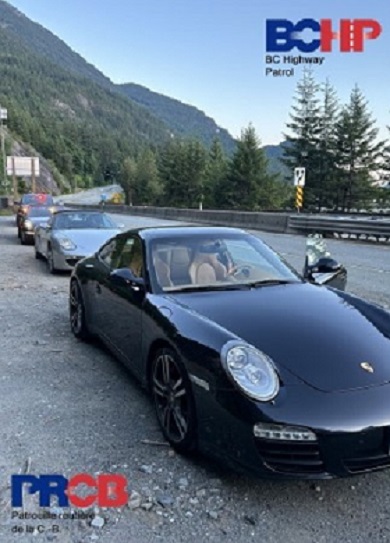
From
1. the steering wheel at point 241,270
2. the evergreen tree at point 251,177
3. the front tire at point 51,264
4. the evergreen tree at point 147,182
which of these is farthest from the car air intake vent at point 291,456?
the evergreen tree at point 147,182

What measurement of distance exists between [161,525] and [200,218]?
3078 cm

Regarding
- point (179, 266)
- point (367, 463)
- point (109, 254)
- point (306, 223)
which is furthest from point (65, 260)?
point (306, 223)

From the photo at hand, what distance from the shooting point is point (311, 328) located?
3281 mm

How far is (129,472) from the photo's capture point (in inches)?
122

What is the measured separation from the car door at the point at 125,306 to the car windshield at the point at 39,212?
40.8 ft

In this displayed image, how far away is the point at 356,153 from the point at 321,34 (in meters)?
42.2

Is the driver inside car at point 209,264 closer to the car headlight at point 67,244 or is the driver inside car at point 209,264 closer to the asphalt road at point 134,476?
the asphalt road at point 134,476

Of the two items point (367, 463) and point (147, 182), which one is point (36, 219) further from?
point (147, 182)

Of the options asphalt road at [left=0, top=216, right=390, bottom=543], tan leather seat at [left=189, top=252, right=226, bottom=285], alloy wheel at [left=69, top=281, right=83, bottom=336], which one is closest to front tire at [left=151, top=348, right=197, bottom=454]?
asphalt road at [left=0, top=216, right=390, bottom=543]

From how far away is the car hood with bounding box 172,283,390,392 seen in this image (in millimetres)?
2855

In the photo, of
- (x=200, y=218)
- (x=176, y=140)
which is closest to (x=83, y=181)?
(x=176, y=140)

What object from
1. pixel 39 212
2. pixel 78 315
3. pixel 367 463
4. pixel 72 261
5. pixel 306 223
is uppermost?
pixel 39 212

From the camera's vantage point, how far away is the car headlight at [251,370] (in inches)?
107

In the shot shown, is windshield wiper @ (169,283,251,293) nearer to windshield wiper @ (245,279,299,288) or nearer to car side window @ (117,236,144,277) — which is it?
windshield wiper @ (245,279,299,288)
